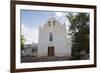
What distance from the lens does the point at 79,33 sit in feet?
7.91

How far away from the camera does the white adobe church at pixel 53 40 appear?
2.26 meters

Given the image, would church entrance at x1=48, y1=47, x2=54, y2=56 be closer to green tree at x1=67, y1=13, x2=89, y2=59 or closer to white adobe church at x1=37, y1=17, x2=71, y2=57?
white adobe church at x1=37, y1=17, x2=71, y2=57

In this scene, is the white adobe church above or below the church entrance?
above

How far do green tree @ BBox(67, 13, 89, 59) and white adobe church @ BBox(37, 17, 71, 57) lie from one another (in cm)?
9

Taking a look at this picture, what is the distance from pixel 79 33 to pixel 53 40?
1.21 ft

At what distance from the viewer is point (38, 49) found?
2.25 metres

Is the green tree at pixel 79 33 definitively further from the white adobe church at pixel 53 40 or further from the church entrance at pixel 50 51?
the church entrance at pixel 50 51

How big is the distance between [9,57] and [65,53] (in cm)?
69

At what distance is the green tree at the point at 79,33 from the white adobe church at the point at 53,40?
86 millimetres

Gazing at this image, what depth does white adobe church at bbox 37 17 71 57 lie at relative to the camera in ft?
7.42

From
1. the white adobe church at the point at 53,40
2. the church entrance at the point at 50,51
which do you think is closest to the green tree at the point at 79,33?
the white adobe church at the point at 53,40

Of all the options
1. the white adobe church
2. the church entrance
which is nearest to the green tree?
the white adobe church

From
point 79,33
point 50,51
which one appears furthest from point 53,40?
point 79,33

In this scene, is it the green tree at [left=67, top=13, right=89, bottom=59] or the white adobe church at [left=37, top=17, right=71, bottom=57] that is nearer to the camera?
the white adobe church at [left=37, top=17, right=71, bottom=57]
